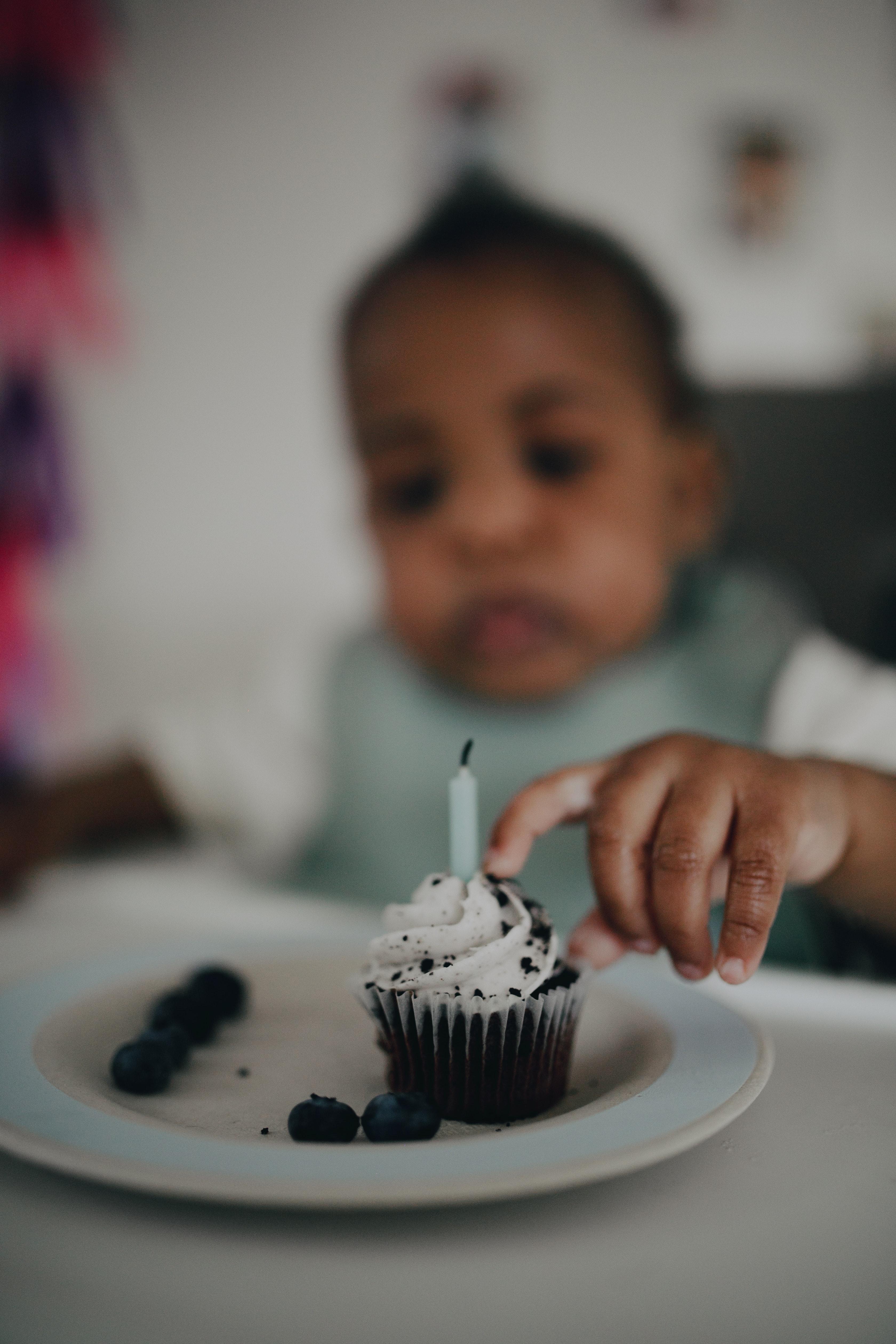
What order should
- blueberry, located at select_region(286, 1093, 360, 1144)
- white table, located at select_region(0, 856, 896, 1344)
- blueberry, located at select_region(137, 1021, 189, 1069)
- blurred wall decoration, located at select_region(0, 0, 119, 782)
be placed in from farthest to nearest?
blurred wall decoration, located at select_region(0, 0, 119, 782) < blueberry, located at select_region(137, 1021, 189, 1069) < blueberry, located at select_region(286, 1093, 360, 1144) < white table, located at select_region(0, 856, 896, 1344)

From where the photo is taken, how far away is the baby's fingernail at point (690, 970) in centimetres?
58

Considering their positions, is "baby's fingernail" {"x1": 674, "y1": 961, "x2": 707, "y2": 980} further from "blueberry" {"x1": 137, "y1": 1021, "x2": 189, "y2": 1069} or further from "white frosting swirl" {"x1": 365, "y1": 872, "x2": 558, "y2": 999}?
"blueberry" {"x1": 137, "y1": 1021, "x2": 189, "y2": 1069}

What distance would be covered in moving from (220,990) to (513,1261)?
340mm

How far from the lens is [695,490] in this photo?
1338mm

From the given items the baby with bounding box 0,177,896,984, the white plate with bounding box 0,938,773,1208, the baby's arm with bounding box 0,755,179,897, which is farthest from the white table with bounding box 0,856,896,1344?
the baby's arm with bounding box 0,755,179,897

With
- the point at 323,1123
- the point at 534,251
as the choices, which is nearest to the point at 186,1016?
the point at 323,1123

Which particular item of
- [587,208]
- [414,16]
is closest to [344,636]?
[587,208]

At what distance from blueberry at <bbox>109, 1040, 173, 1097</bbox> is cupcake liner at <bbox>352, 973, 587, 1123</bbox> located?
0.13 metres

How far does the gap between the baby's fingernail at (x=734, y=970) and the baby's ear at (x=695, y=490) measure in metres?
0.89

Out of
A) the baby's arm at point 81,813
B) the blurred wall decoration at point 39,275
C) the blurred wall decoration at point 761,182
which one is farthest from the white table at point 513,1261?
the blurred wall decoration at point 39,275

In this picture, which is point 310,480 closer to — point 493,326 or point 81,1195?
point 493,326

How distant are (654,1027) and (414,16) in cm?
160

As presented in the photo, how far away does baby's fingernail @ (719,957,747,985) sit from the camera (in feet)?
1.78

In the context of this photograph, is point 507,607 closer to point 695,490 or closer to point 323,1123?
point 695,490
